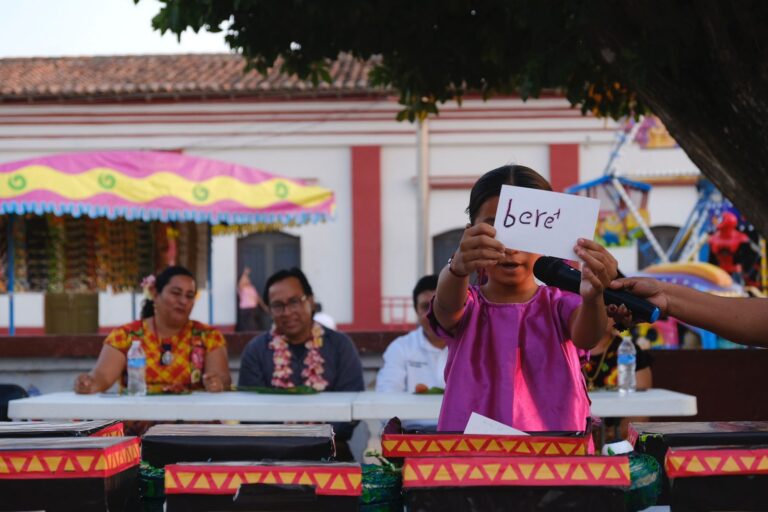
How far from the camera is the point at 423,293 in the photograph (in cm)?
624

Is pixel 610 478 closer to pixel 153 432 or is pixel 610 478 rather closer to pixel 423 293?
pixel 153 432

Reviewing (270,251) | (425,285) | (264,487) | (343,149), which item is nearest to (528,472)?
(264,487)

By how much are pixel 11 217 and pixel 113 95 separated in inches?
363

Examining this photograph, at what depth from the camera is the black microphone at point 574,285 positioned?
198cm

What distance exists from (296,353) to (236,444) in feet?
13.2

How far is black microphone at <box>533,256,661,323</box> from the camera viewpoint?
1.98 metres

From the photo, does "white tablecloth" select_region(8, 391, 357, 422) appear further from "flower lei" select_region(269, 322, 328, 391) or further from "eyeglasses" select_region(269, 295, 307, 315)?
"eyeglasses" select_region(269, 295, 307, 315)

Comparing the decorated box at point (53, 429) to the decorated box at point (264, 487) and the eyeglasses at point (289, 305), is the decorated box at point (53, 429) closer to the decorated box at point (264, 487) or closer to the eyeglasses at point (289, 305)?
the decorated box at point (264, 487)

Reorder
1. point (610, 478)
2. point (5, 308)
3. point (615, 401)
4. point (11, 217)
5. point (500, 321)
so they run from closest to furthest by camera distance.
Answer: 1. point (610, 478)
2. point (500, 321)
3. point (615, 401)
4. point (11, 217)
5. point (5, 308)

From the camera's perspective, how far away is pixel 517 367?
94.5 inches

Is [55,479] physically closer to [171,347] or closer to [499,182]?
[499,182]

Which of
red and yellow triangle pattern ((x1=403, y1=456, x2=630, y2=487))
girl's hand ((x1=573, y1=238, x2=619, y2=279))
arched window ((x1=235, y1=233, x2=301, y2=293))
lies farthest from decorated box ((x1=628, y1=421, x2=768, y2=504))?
arched window ((x1=235, y1=233, x2=301, y2=293))

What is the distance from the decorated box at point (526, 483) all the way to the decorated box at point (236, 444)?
11.6 inches

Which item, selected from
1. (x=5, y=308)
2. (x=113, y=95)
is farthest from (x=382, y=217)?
(x=5, y=308)
